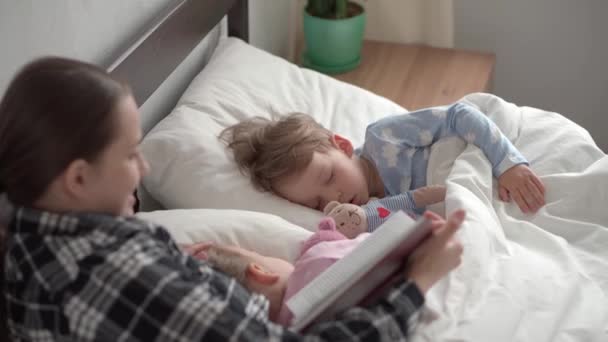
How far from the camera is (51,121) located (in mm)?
782

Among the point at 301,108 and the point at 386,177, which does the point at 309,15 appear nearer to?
the point at 301,108

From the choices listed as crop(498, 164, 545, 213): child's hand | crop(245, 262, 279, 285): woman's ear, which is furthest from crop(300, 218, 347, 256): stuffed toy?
crop(498, 164, 545, 213): child's hand

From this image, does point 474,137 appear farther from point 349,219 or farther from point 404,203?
point 349,219

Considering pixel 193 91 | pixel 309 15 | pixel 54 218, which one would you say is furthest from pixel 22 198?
pixel 309 15

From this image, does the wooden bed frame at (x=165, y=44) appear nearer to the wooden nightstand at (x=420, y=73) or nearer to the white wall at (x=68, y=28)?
the white wall at (x=68, y=28)

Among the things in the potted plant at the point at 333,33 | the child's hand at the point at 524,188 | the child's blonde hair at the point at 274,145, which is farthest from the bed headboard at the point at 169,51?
the child's hand at the point at 524,188

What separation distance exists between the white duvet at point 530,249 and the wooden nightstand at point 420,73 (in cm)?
52

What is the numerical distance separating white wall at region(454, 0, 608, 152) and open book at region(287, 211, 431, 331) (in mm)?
1704

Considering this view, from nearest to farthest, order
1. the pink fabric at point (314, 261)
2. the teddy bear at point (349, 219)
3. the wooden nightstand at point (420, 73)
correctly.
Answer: the pink fabric at point (314, 261), the teddy bear at point (349, 219), the wooden nightstand at point (420, 73)

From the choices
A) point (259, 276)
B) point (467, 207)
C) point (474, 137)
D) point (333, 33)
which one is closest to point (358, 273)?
point (259, 276)

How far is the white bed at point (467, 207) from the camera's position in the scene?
108 cm

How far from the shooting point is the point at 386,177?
1519mm

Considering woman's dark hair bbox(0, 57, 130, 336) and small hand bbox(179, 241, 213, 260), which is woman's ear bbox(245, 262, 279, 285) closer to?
small hand bbox(179, 241, 213, 260)

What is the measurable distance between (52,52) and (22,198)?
421mm
